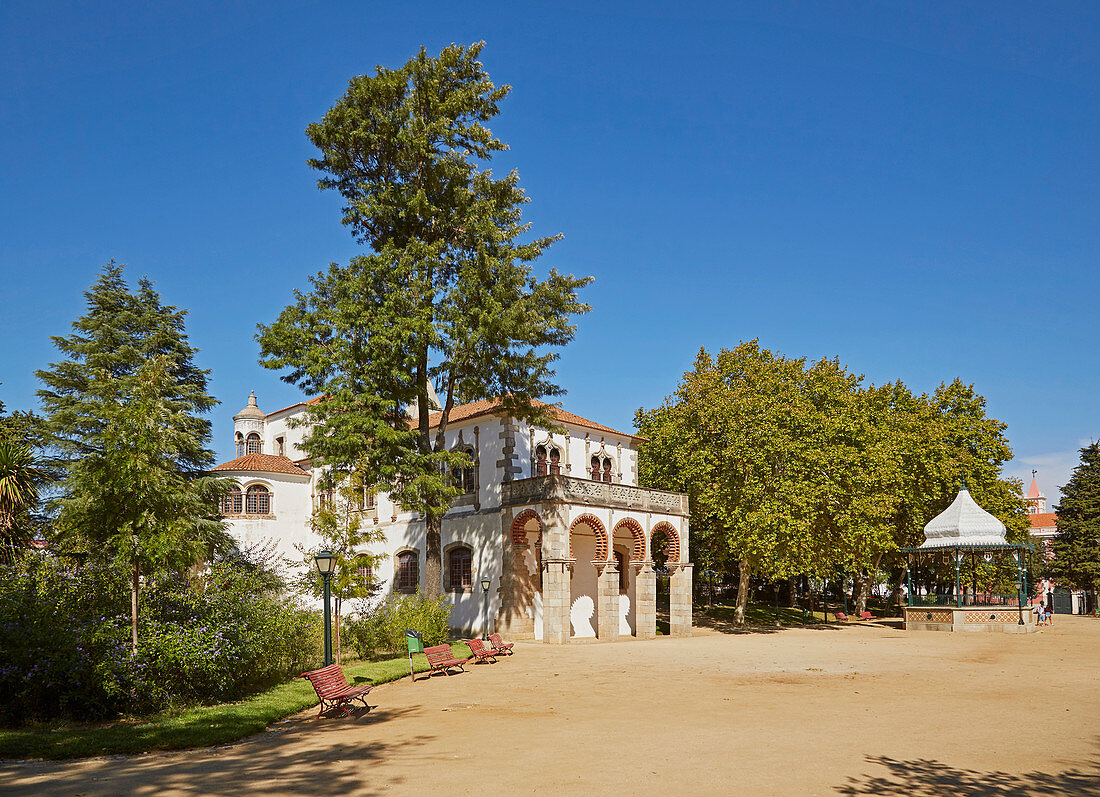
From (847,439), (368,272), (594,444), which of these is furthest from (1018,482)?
(368,272)

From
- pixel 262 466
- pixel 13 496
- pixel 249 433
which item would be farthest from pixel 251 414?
pixel 13 496

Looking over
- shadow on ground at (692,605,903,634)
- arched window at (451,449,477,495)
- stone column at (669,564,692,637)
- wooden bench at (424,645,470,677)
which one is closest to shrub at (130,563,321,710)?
wooden bench at (424,645,470,677)

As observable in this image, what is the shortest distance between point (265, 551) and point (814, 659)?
24.0 metres

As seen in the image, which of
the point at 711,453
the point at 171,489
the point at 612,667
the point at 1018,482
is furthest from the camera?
the point at 1018,482

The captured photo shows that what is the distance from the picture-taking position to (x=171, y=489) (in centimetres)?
1479

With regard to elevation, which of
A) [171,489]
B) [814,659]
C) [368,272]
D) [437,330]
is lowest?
[814,659]

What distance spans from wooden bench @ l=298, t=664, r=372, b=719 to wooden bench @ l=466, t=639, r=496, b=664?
7.68m

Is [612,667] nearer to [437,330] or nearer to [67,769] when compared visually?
[437,330]

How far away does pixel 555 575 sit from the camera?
29.7 metres

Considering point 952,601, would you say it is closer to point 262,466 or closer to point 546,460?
point 546,460

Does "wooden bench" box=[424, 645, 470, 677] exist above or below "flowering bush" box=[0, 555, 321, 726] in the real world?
below

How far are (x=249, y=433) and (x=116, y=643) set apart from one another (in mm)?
39636

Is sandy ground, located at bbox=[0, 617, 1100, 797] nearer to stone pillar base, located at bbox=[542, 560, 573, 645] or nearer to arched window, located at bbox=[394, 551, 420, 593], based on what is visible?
Result: stone pillar base, located at bbox=[542, 560, 573, 645]

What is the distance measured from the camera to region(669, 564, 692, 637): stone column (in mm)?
34062
